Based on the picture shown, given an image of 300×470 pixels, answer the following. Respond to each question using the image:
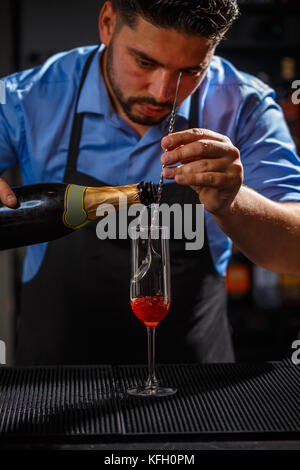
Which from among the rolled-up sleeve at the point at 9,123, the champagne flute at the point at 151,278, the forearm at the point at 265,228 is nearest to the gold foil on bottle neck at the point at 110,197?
the champagne flute at the point at 151,278

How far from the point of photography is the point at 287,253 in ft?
4.99

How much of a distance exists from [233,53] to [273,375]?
207cm

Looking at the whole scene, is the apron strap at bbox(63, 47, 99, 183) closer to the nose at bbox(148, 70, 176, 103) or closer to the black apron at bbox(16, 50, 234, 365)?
the black apron at bbox(16, 50, 234, 365)

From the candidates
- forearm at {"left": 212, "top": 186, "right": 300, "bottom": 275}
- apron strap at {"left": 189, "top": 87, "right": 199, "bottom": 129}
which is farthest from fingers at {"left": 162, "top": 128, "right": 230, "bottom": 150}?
apron strap at {"left": 189, "top": 87, "right": 199, "bottom": 129}

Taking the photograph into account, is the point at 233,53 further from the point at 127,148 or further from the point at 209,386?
the point at 209,386

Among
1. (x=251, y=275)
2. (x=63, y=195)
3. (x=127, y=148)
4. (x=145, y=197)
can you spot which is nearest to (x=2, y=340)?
(x=251, y=275)

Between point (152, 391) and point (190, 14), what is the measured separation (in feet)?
2.63

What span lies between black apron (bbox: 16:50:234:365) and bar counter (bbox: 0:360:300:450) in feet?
1.41

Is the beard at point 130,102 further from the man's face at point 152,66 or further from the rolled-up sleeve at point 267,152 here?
the rolled-up sleeve at point 267,152

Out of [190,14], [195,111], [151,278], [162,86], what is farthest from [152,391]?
[195,111]

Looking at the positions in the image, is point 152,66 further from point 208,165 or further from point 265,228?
point 265,228

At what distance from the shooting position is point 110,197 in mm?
1276

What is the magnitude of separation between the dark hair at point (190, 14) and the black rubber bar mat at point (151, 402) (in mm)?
747

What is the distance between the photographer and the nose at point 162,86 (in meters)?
1.33
